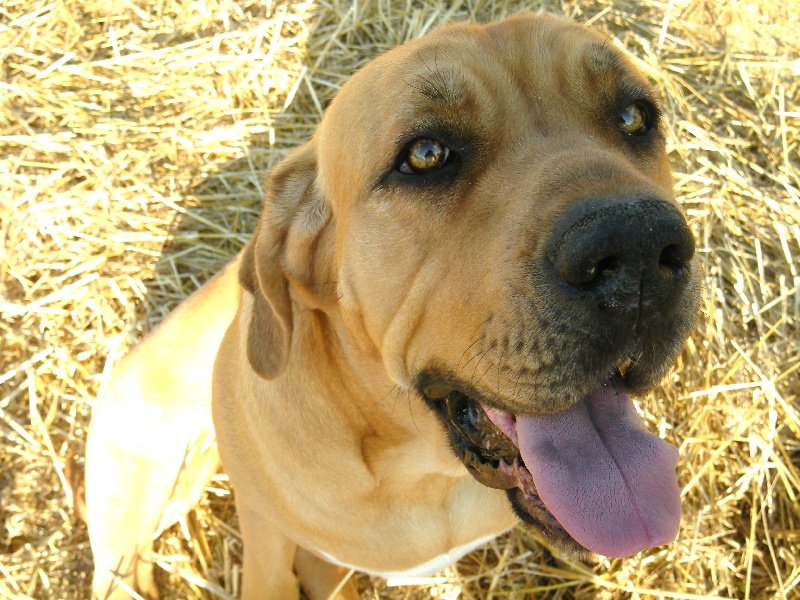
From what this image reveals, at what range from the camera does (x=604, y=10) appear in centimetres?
492

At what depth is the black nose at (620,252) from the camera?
1.72 m

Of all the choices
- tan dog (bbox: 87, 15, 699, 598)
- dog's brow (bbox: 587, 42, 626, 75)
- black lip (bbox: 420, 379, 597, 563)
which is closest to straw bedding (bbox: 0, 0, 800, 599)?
tan dog (bbox: 87, 15, 699, 598)

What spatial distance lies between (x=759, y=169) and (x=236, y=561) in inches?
149

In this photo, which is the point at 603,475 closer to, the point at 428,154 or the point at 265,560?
the point at 428,154

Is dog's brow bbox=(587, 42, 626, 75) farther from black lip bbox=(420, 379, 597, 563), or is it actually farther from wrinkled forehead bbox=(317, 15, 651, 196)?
A: black lip bbox=(420, 379, 597, 563)

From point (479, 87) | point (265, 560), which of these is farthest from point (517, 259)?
point (265, 560)

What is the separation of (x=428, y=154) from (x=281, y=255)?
0.73 meters

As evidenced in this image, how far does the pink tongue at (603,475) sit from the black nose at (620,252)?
0.49 metres

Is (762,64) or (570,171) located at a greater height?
(570,171)

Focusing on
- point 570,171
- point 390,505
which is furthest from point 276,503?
point 570,171

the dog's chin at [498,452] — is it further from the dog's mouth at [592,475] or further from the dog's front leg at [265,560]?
the dog's front leg at [265,560]

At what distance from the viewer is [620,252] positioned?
1716 mm

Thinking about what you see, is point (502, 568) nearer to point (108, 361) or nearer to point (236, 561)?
point (236, 561)

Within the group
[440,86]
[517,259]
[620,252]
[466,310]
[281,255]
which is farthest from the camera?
[281,255]
